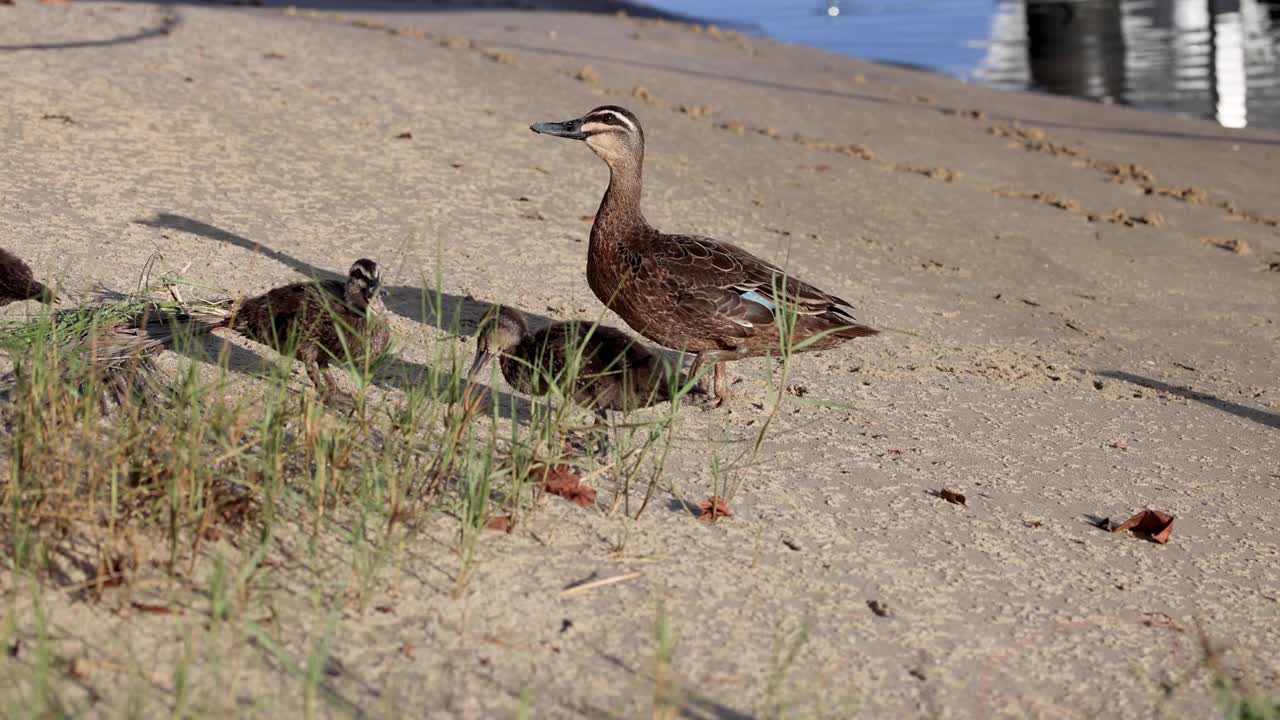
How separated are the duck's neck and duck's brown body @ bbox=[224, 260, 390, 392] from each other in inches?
46.9

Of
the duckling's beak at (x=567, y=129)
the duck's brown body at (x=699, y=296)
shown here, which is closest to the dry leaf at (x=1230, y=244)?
the duck's brown body at (x=699, y=296)

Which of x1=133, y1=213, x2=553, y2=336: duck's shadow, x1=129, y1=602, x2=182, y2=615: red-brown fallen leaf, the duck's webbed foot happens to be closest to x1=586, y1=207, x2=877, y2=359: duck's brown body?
x1=133, y1=213, x2=553, y2=336: duck's shadow

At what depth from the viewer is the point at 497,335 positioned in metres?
5.50

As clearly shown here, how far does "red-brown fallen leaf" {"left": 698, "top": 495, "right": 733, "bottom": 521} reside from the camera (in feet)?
14.9

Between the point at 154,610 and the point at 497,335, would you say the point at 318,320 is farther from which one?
the point at 154,610

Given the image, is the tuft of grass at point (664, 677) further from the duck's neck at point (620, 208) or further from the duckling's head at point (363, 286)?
the duck's neck at point (620, 208)

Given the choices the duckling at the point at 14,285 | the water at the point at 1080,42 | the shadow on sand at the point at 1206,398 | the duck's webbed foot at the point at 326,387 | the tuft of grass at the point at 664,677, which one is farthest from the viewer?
the water at the point at 1080,42

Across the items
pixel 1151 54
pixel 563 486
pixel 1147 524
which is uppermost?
pixel 563 486

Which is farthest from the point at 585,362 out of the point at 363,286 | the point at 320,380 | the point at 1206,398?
the point at 1206,398

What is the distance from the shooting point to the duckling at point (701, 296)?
19.0ft

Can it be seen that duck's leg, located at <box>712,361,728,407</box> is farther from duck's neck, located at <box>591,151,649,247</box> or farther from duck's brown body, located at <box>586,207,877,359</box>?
duck's neck, located at <box>591,151,649,247</box>

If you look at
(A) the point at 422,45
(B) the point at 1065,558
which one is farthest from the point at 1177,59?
(B) the point at 1065,558

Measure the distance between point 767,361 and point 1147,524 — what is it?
1595mm

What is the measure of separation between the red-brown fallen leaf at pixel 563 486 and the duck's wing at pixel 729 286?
1465 mm
